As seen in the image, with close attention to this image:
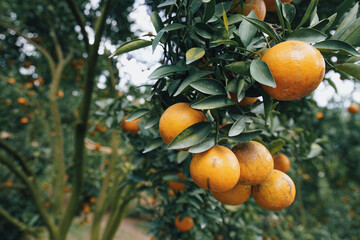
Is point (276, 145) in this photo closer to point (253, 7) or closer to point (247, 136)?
point (247, 136)

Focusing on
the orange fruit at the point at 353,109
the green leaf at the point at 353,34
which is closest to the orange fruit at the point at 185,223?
the green leaf at the point at 353,34

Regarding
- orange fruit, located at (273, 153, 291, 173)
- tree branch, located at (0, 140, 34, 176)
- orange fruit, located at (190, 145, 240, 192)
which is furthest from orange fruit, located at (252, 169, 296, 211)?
tree branch, located at (0, 140, 34, 176)

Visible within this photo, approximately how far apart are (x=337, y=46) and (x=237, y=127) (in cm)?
31

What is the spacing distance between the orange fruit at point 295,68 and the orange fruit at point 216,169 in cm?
21

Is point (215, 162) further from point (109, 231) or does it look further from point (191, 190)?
point (109, 231)

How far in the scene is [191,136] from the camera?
2.00 ft

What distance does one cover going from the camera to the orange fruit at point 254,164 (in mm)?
648

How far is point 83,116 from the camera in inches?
69.3

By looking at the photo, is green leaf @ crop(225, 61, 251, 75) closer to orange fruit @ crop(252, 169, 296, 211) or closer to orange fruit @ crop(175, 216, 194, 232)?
orange fruit @ crop(252, 169, 296, 211)

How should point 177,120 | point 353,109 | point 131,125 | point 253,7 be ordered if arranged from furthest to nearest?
point 353,109 → point 131,125 → point 253,7 → point 177,120

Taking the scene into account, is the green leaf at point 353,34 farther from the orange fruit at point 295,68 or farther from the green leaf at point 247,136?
the green leaf at point 247,136

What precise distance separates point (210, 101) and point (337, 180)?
5187 millimetres

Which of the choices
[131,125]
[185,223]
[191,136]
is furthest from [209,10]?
[185,223]

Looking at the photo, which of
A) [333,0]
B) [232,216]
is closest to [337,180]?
[232,216]
